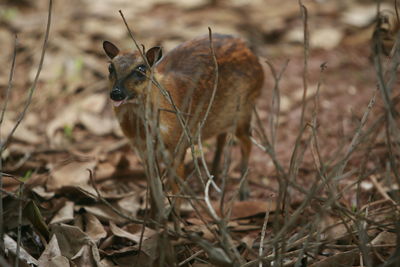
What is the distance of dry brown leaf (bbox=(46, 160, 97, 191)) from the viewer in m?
4.65

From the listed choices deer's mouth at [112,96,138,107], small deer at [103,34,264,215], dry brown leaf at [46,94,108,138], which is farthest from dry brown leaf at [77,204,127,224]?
dry brown leaf at [46,94,108,138]

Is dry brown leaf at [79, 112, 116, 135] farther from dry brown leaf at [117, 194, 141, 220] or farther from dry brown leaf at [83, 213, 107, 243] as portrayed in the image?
dry brown leaf at [83, 213, 107, 243]

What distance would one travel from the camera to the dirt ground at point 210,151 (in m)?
3.14

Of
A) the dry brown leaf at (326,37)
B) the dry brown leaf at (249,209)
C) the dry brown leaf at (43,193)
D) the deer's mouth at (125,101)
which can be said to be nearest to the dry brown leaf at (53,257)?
the dry brown leaf at (43,193)

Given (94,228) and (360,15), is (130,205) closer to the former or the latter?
(94,228)

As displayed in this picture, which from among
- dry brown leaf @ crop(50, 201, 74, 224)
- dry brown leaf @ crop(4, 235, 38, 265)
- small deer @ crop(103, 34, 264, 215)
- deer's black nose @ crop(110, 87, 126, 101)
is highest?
deer's black nose @ crop(110, 87, 126, 101)

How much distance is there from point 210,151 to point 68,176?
218 centimetres

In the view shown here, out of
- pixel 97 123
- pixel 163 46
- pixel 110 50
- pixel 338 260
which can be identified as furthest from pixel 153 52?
pixel 163 46

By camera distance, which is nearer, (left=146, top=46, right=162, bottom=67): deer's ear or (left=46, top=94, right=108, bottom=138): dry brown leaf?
(left=146, top=46, right=162, bottom=67): deer's ear

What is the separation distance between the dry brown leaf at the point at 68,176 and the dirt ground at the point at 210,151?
0.05ft

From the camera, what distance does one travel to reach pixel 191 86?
4309mm

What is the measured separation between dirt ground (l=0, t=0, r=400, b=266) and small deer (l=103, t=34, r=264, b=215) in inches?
15.7

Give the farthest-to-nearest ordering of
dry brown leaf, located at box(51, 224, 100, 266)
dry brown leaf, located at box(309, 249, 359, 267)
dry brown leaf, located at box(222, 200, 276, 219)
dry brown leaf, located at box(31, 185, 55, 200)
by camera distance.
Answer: dry brown leaf, located at box(222, 200, 276, 219)
dry brown leaf, located at box(31, 185, 55, 200)
dry brown leaf, located at box(51, 224, 100, 266)
dry brown leaf, located at box(309, 249, 359, 267)

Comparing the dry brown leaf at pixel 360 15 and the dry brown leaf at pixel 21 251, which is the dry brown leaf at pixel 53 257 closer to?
the dry brown leaf at pixel 21 251
